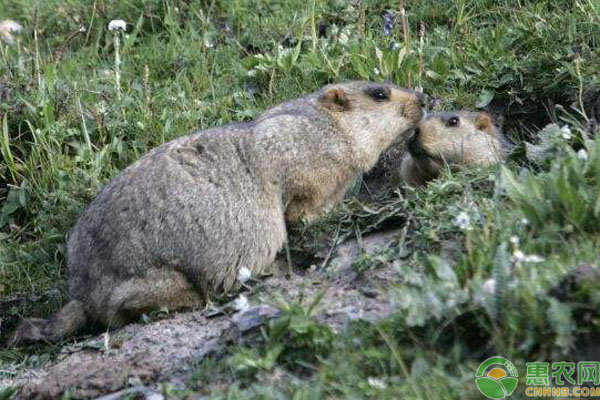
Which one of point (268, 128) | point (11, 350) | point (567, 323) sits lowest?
point (11, 350)

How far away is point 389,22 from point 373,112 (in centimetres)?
139

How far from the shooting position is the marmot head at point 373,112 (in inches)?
270

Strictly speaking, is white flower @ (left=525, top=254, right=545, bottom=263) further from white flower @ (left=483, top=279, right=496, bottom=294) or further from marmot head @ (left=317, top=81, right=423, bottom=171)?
marmot head @ (left=317, top=81, right=423, bottom=171)

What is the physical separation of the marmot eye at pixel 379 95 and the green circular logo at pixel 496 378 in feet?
10.0

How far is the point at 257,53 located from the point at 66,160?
198 centimetres

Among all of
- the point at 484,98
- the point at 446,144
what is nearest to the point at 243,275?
the point at 446,144

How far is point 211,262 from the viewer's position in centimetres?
614

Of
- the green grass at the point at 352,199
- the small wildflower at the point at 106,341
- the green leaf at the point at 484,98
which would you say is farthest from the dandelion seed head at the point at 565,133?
the small wildflower at the point at 106,341

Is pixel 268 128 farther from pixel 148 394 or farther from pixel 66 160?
pixel 148 394

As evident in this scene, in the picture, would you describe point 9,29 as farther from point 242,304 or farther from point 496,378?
point 496,378

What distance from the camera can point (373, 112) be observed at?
6879mm

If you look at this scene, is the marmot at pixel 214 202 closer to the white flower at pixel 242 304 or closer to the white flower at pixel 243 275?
the white flower at pixel 243 275

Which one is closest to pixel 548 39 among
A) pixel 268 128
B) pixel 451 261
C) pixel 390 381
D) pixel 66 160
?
pixel 268 128

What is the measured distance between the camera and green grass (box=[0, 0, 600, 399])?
4.29m
